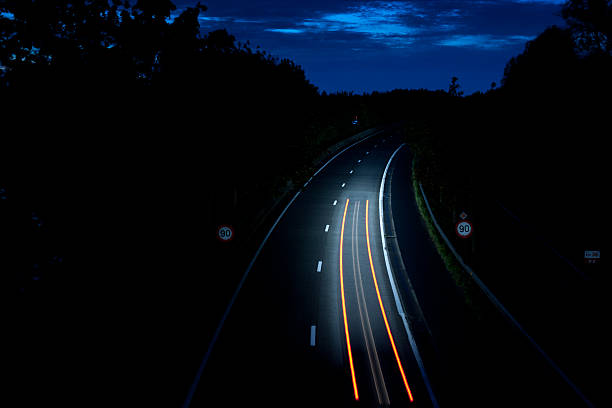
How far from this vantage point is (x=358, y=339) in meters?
15.7

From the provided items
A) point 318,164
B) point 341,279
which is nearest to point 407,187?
point 318,164

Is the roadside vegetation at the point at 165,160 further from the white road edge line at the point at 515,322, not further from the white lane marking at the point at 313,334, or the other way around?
the white lane marking at the point at 313,334

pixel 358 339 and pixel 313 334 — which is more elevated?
pixel 313 334

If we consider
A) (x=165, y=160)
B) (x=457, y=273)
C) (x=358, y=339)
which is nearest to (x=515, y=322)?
(x=358, y=339)

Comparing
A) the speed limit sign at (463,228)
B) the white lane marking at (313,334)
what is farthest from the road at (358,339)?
the speed limit sign at (463,228)

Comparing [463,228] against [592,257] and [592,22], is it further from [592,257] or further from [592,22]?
[592,22]

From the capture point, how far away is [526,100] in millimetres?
39688

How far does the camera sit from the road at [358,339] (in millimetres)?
12430

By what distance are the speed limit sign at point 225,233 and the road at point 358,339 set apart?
2.06m

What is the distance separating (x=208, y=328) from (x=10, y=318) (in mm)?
6227

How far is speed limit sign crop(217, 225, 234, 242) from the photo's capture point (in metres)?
20.6

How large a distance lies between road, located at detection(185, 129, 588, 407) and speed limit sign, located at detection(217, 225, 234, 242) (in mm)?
2061

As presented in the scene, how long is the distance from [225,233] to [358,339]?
Result: 7.70 m

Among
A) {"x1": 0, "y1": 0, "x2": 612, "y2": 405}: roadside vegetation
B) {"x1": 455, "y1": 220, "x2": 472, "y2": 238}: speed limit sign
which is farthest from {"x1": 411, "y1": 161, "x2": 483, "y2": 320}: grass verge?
{"x1": 455, "y1": 220, "x2": 472, "y2": 238}: speed limit sign
